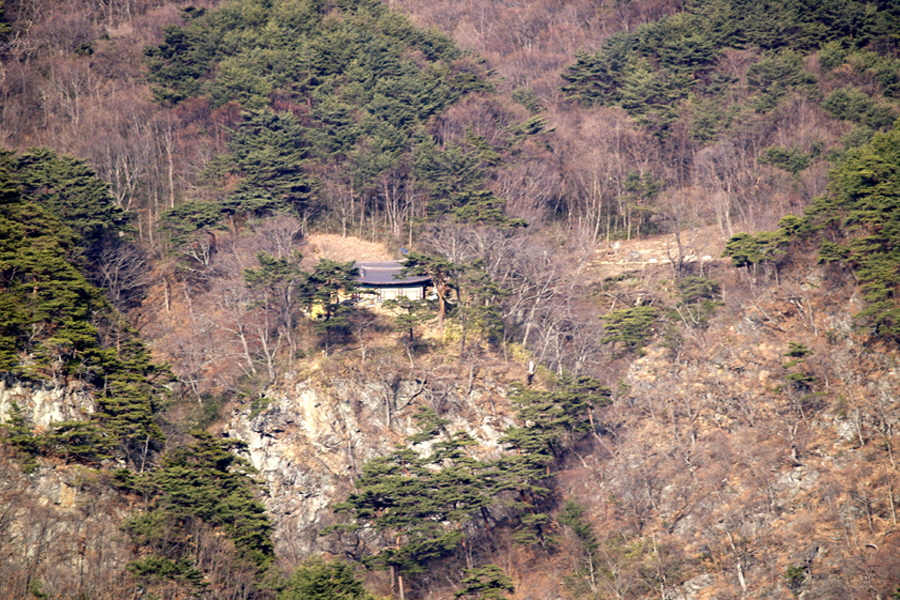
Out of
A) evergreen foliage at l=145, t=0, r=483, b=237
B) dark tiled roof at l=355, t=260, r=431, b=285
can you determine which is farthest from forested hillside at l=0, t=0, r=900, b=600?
dark tiled roof at l=355, t=260, r=431, b=285

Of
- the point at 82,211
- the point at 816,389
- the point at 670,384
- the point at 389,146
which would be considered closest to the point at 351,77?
the point at 389,146

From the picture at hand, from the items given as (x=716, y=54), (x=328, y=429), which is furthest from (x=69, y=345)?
(x=716, y=54)

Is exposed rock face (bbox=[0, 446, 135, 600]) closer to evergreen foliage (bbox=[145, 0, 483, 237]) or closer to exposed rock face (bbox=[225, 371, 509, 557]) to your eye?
exposed rock face (bbox=[225, 371, 509, 557])

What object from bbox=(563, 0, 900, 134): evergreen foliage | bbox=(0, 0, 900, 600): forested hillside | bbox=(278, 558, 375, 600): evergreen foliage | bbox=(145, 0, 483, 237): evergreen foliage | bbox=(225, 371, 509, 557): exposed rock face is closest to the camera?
bbox=(278, 558, 375, 600): evergreen foliage

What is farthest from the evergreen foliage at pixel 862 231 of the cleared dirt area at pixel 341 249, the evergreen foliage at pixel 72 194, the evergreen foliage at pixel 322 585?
the evergreen foliage at pixel 72 194

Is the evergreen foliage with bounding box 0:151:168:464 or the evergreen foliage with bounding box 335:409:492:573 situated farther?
the evergreen foliage with bounding box 335:409:492:573

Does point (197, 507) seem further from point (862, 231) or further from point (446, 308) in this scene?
point (862, 231)
